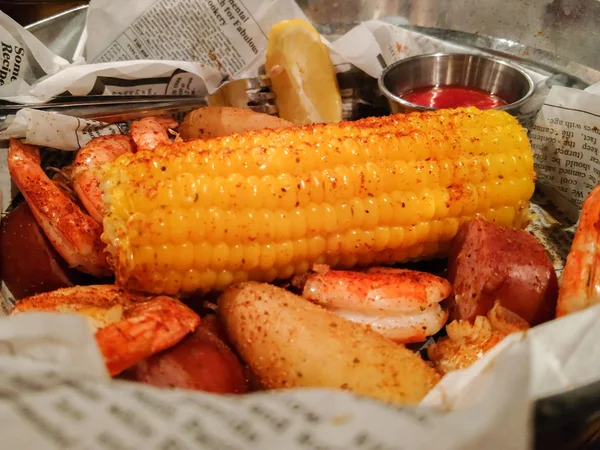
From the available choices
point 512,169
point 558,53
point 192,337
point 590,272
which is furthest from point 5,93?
point 558,53

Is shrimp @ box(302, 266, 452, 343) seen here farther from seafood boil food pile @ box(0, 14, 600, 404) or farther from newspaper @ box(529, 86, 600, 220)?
newspaper @ box(529, 86, 600, 220)

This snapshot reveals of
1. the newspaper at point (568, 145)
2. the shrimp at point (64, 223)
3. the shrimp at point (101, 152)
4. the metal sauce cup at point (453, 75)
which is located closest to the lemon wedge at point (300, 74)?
the metal sauce cup at point (453, 75)

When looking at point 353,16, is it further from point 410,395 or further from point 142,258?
point 410,395

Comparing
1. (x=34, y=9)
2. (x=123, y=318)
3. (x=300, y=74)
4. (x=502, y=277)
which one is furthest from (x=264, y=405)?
(x=34, y=9)

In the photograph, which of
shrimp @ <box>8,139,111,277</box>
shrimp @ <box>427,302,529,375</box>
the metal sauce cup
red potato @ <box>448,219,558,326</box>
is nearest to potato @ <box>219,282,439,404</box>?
shrimp @ <box>427,302,529,375</box>

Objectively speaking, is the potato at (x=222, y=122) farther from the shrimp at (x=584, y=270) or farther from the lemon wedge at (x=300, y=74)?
Answer: the shrimp at (x=584, y=270)

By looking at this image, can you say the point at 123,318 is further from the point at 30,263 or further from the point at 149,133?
the point at 149,133

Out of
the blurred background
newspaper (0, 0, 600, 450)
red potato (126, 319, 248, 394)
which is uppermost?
the blurred background

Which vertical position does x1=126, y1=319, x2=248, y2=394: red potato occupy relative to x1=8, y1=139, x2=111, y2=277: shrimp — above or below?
below
